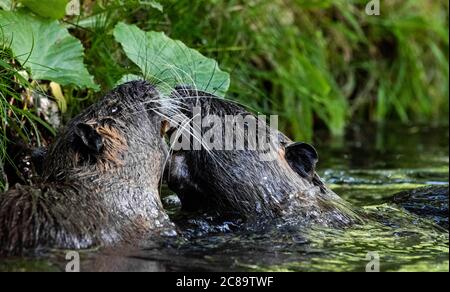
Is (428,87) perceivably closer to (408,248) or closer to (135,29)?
(135,29)

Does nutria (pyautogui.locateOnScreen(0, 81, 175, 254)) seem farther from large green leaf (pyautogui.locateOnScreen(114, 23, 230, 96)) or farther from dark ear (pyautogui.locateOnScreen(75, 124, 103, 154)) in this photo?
large green leaf (pyautogui.locateOnScreen(114, 23, 230, 96))

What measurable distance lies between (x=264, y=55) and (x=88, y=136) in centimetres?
333

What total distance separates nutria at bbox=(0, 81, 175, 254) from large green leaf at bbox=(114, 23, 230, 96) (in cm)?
45

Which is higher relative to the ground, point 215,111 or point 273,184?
point 215,111

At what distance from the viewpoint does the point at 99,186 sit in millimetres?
3463

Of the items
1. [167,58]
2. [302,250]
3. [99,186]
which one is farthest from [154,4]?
[302,250]

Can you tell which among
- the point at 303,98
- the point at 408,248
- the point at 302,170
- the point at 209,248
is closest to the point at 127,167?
the point at 209,248

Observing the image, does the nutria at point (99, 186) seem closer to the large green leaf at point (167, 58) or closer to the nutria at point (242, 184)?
the nutria at point (242, 184)

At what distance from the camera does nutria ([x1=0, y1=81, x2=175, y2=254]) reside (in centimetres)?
315

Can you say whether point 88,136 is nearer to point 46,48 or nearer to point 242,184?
point 242,184

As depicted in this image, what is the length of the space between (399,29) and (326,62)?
32.3 inches

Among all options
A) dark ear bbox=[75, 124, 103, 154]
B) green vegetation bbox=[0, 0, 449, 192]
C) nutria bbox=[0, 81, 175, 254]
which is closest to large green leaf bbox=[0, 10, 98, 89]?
green vegetation bbox=[0, 0, 449, 192]

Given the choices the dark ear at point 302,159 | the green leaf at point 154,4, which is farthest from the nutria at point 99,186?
the green leaf at point 154,4

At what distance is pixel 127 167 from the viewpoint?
360 cm
